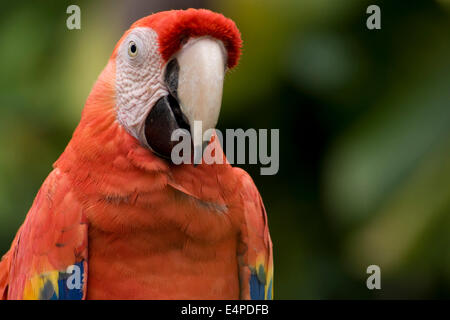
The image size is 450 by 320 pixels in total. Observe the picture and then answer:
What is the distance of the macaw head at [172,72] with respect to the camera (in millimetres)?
1121

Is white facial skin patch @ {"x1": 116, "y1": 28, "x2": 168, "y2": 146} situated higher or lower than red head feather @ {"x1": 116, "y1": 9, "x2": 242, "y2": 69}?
lower

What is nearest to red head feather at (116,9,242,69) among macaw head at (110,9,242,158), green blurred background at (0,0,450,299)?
macaw head at (110,9,242,158)

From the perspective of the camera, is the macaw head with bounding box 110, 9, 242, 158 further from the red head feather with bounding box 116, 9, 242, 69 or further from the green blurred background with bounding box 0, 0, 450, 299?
the green blurred background with bounding box 0, 0, 450, 299

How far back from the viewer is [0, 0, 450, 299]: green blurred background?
7.07 ft

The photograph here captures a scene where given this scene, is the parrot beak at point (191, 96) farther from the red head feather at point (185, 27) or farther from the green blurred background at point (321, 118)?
the green blurred background at point (321, 118)

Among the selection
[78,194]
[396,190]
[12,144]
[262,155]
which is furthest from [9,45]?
[396,190]

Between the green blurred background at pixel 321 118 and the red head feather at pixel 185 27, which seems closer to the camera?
the red head feather at pixel 185 27

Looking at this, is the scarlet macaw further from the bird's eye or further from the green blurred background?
the green blurred background

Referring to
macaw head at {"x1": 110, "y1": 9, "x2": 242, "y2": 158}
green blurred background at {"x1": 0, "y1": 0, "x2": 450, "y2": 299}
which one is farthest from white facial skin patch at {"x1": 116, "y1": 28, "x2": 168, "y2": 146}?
green blurred background at {"x1": 0, "y1": 0, "x2": 450, "y2": 299}

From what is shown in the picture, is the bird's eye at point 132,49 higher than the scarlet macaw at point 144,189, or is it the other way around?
the bird's eye at point 132,49

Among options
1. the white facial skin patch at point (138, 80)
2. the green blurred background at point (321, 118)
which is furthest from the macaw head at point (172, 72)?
the green blurred background at point (321, 118)

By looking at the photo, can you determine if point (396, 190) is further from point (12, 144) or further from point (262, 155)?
point (12, 144)

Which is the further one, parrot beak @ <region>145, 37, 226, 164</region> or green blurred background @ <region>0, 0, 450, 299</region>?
green blurred background @ <region>0, 0, 450, 299</region>

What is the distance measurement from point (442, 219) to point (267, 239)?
0.98m
